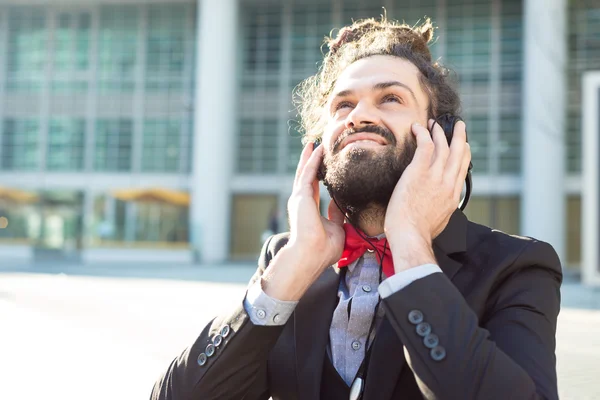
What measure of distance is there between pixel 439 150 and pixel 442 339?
0.70 m

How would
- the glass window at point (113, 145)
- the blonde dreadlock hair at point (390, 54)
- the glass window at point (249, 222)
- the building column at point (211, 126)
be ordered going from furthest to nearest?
the glass window at point (113, 145)
the glass window at point (249, 222)
the building column at point (211, 126)
the blonde dreadlock hair at point (390, 54)

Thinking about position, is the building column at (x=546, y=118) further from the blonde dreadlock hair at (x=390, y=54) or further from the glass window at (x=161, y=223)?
the blonde dreadlock hair at (x=390, y=54)

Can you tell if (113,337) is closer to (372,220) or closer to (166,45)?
(372,220)

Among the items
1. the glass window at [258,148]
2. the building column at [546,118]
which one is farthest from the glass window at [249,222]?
the building column at [546,118]

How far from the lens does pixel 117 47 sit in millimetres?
31516

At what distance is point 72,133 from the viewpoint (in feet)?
103

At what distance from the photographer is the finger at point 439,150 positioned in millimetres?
1885

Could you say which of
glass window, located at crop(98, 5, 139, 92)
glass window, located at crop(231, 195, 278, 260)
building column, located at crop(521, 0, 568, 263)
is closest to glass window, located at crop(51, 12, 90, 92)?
glass window, located at crop(98, 5, 139, 92)

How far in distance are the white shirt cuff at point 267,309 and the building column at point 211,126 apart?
26.3 m

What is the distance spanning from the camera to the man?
154cm

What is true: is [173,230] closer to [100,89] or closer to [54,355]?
[100,89]

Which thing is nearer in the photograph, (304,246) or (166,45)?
(304,246)

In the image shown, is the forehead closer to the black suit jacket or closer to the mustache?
the mustache

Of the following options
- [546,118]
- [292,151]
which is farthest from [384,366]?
[292,151]
